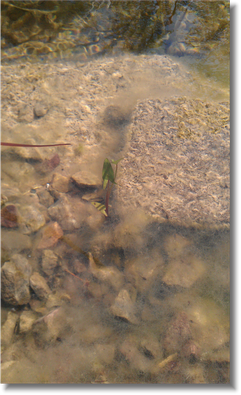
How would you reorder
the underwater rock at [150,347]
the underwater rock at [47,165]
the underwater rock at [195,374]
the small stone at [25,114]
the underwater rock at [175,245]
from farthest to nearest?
the small stone at [25,114]
the underwater rock at [47,165]
the underwater rock at [175,245]
the underwater rock at [150,347]
the underwater rock at [195,374]

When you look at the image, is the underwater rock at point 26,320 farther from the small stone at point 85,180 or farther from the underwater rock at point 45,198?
the small stone at point 85,180

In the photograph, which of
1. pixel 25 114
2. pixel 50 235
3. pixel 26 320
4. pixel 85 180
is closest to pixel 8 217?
pixel 50 235

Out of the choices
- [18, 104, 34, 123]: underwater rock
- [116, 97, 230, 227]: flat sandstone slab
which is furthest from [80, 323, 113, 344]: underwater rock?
[18, 104, 34, 123]: underwater rock

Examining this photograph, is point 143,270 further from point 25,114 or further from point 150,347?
point 25,114

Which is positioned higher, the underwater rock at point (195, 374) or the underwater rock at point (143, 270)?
the underwater rock at point (143, 270)

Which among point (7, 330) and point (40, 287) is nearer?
point (7, 330)

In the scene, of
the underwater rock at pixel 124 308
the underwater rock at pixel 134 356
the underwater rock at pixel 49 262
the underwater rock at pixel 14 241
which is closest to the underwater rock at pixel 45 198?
the underwater rock at pixel 14 241

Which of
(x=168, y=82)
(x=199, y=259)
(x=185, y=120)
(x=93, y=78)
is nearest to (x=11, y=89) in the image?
(x=93, y=78)

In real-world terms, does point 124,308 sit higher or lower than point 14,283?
higher
